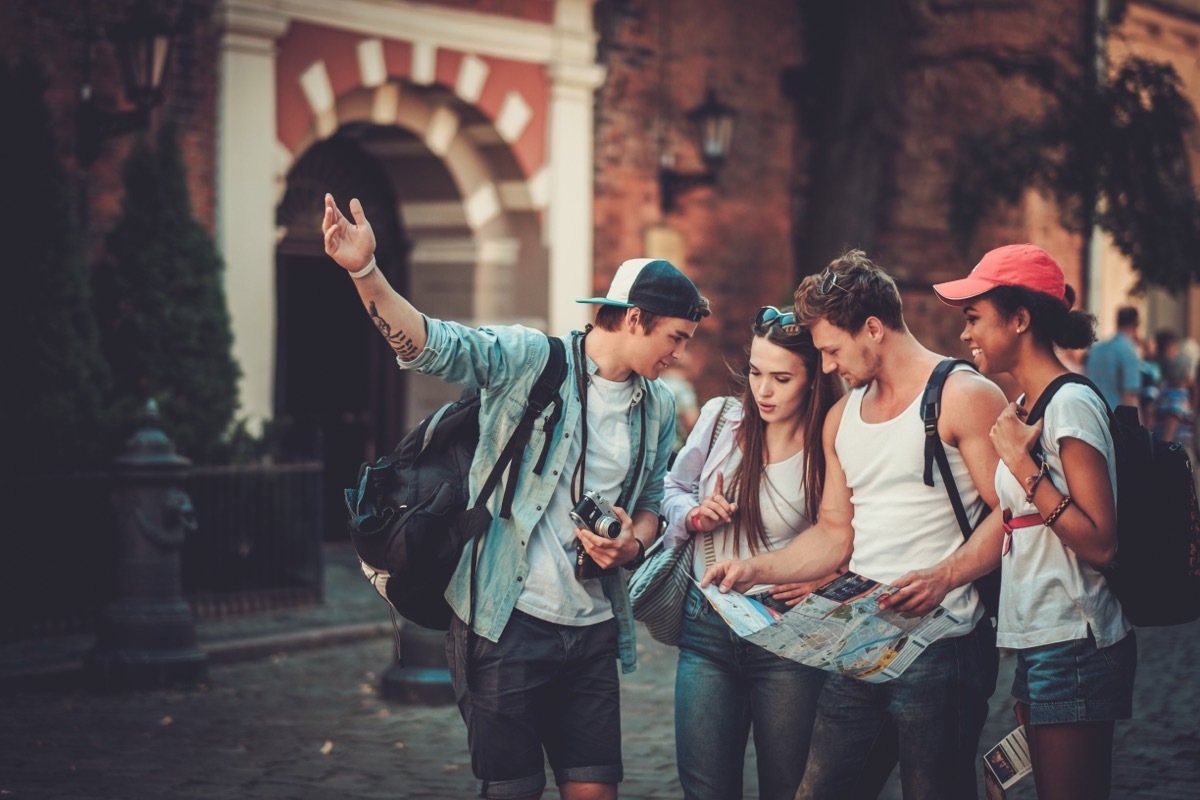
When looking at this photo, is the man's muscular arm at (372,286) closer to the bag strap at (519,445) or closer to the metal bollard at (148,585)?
the bag strap at (519,445)

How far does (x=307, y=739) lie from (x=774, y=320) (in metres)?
3.56

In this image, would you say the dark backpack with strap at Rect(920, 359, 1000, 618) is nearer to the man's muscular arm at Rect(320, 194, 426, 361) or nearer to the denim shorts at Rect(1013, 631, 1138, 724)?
the denim shorts at Rect(1013, 631, 1138, 724)

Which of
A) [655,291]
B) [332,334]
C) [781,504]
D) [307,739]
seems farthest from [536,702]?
[332,334]

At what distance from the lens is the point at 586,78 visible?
14.0 meters

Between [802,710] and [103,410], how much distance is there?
22.1 feet

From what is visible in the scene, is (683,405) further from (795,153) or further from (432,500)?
(432,500)

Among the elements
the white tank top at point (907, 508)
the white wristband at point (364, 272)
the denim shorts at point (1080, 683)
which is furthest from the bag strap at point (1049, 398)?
the white wristband at point (364, 272)

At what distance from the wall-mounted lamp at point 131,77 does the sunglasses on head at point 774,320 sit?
6837 millimetres

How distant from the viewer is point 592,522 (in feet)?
13.3

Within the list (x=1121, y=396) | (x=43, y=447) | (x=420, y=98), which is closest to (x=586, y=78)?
(x=420, y=98)

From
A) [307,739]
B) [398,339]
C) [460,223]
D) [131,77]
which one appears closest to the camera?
[398,339]

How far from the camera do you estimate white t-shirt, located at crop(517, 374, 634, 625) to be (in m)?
4.08

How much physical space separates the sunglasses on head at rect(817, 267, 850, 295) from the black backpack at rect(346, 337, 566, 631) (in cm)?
67

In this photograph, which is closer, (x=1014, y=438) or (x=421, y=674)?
(x=1014, y=438)
